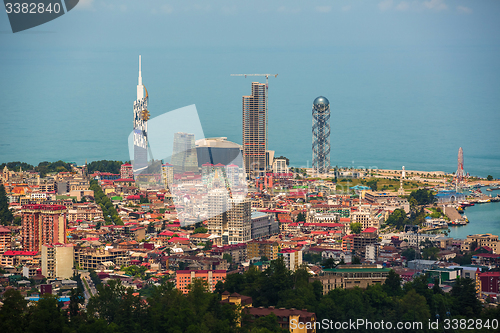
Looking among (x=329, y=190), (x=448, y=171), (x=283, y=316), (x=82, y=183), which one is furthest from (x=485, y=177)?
(x=283, y=316)

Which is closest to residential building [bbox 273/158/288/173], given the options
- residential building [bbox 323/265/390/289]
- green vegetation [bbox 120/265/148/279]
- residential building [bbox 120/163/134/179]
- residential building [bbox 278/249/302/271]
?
residential building [bbox 120/163/134/179]

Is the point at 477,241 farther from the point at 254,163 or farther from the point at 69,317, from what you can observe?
the point at 254,163

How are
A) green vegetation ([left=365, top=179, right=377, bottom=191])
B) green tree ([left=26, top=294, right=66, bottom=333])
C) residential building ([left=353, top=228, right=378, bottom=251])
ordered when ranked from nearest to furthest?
green tree ([left=26, top=294, right=66, bottom=333])
residential building ([left=353, top=228, right=378, bottom=251])
green vegetation ([left=365, top=179, right=377, bottom=191])

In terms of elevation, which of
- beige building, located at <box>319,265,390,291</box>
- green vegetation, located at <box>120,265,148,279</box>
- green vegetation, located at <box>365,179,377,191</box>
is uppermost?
green vegetation, located at <box>365,179,377,191</box>

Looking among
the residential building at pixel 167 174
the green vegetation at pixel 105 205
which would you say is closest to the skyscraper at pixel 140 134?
the residential building at pixel 167 174

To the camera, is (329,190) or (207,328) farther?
(329,190)

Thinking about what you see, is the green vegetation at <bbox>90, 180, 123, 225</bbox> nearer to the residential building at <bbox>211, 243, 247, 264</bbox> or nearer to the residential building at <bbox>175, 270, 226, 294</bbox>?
the residential building at <bbox>211, 243, 247, 264</bbox>

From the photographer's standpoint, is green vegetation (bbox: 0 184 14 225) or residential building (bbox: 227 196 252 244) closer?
residential building (bbox: 227 196 252 244)
